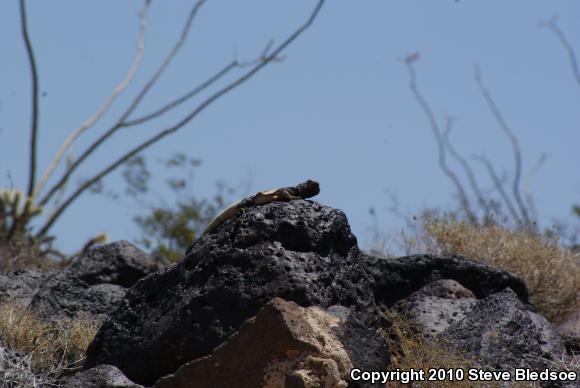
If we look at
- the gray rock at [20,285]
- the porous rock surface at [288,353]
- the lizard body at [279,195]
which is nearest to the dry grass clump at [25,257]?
the gray rock at [20,285]

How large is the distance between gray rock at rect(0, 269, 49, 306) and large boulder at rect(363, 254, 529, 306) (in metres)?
2.86

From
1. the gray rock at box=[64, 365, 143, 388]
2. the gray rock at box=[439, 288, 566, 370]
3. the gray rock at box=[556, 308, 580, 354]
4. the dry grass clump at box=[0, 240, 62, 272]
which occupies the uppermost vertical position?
the dry grass clump at box=[0, 240, 62, 272]

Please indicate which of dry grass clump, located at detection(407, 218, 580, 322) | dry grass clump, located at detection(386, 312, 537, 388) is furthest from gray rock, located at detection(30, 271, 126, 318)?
dry grass clump, located at detection(407, 218, 580, 322)

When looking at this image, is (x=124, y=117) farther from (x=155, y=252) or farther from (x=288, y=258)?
(x=288, y=258)

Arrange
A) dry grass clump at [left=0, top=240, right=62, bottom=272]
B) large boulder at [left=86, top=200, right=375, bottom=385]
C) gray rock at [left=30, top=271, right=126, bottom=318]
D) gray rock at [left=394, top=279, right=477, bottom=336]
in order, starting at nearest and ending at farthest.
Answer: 1. large boulder at [left=86, top=200, right=375, bottom=385]
2. gray rock at [left=394, top=279, right=477, bottom=336]
3. gray rock at [left=30, top=271, right=126, bottom=318]
4. dry grass clump at [left=0, top=240, right=62, bottom=272]

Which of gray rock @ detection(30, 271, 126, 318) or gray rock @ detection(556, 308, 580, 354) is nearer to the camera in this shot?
gray rock @ detection(556, 308, 580, 354)

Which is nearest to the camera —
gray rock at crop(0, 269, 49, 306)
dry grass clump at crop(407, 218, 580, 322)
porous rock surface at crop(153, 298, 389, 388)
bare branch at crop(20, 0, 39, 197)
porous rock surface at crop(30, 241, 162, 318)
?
porous rock surface at crop(153, 298, 389, 388)

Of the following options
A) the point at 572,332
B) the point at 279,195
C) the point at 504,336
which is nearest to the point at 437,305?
the point at 572,332

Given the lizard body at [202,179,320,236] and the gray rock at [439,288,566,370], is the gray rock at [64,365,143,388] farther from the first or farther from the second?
the gray rock at [439,288,566,370]

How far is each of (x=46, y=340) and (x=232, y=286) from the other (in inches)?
63.9

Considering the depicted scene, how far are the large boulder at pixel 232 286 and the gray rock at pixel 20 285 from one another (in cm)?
228

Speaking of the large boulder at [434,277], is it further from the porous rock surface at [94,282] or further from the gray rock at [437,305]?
the porous rock surface at [94,282]

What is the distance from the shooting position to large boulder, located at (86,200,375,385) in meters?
7.68

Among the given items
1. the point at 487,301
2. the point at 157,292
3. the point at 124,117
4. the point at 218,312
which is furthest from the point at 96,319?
the point at 124,117
